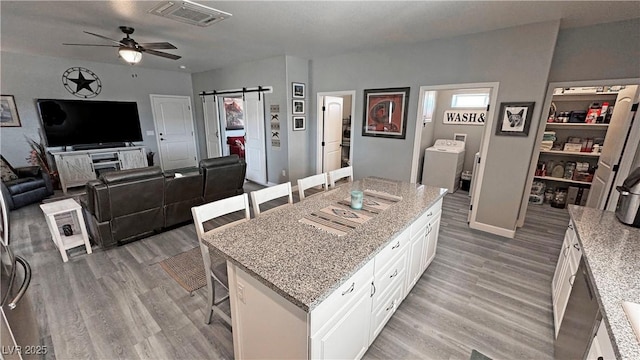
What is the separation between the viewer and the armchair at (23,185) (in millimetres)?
3997

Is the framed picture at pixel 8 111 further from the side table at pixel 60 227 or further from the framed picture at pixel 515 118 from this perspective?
the framed picture at pixel 515 118

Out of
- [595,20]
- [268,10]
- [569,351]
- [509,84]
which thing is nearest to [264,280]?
[569,351]

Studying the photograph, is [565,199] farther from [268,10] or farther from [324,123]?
[268,10]

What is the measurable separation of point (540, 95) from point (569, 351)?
2.76m

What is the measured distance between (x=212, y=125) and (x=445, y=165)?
5733mm

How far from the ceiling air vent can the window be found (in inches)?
193

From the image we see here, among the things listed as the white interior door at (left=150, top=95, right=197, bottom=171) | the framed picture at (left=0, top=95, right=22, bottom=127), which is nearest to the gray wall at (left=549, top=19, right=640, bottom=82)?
the white interior door at (left=150, top=95, right=197, bottom=171)

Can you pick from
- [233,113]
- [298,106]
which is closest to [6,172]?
[233,113]

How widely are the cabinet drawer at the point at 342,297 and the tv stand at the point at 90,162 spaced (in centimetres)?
635

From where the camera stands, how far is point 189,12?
2570mm

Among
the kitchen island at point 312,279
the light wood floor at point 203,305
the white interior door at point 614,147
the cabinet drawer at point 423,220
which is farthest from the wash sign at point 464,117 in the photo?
the kitchen island at point 312,279

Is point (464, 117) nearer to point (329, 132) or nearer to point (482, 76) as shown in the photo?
point (482, 76)

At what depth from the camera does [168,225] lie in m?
3.42

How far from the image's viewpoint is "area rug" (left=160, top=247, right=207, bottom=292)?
245 cm
